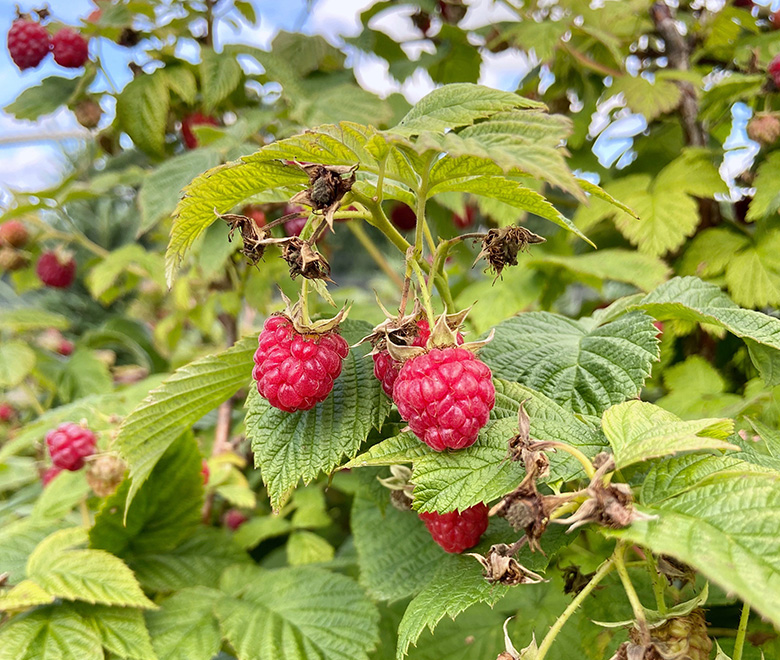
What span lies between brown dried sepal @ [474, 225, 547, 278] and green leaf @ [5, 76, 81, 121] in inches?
49.5

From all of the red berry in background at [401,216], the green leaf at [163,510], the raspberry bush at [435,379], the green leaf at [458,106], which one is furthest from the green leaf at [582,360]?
the red berry in background at [401,216]

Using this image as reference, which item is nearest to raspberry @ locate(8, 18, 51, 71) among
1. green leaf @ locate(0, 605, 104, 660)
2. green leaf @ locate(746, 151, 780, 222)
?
green leaf @ locate(0, 605, 104, 660)

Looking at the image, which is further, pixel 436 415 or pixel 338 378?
pixel 338 378

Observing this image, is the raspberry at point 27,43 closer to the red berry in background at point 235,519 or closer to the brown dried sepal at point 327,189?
the red berry in background at point 235,519

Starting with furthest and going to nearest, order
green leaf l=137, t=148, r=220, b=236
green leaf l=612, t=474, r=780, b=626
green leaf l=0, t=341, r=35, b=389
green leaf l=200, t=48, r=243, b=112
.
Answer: green leaf l=0, t=341, r=35, b=389
green leaf l=200, t=48, r=243, b=112
green leaf l=137, t=148, r=220, b=236
green leaf l=612, t=474, r=780, b=626

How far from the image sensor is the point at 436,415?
0.44 m

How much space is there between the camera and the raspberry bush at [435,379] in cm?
42

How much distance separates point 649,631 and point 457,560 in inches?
7.9

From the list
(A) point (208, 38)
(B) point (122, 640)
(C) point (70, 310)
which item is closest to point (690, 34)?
(A) point (208, 38)

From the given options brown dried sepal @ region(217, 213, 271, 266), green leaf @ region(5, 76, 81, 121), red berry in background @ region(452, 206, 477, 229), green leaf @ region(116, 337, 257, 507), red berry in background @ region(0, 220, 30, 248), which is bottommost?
red berry in background @ region(452, 206, 477, 229)

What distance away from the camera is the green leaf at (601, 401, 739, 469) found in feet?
1.22

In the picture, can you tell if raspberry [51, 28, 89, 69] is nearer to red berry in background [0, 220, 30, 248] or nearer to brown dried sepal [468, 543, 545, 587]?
red berry in background [0, 220, 30, 248]

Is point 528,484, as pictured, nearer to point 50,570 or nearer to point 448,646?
point 448,646

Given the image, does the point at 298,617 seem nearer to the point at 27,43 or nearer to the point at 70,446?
the point at 70,446
